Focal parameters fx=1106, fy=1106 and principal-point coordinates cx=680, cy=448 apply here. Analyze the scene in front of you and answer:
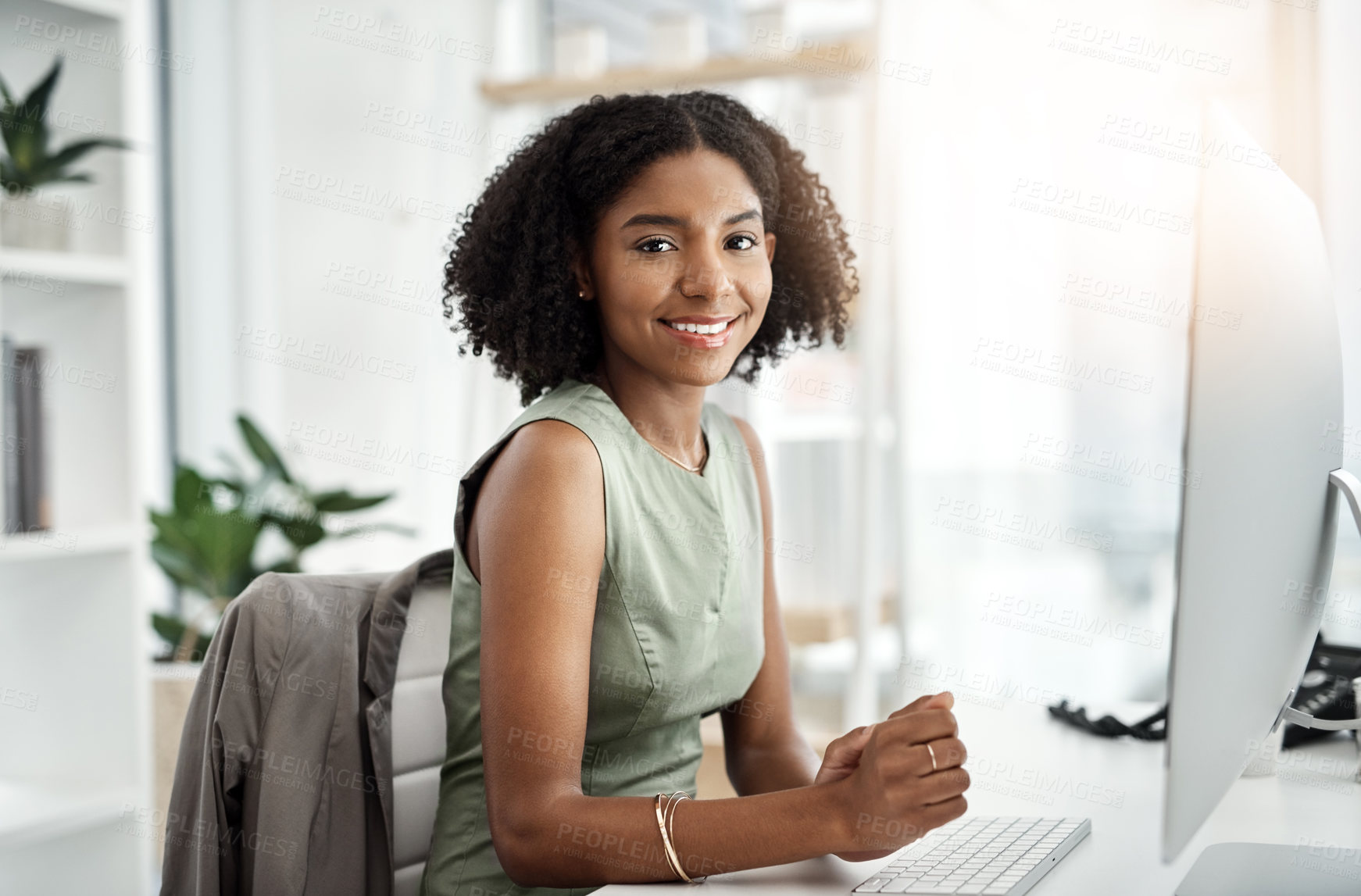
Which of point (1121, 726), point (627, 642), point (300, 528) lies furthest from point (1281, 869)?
point (300, 528)

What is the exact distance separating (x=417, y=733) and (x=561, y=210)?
1.98 ft

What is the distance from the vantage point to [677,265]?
1225 millimetres

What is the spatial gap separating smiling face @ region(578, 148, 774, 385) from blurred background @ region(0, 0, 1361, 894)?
Answer: 1.08m

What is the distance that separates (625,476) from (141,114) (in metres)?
1.43

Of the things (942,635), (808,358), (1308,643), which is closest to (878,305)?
(808,358)

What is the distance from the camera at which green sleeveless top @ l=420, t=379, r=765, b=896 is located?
1152mm

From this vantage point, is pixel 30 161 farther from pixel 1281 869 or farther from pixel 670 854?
pixel 1281 869

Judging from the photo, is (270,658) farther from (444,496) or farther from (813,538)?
(444,496)

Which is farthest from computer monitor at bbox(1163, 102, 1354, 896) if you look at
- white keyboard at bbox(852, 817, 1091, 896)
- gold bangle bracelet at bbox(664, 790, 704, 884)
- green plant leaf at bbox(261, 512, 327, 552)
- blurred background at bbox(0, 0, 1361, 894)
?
green plant leaf at bbox(261, 512, 327, 552)

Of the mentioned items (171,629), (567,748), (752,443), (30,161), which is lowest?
(171,629)

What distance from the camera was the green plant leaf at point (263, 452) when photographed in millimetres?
2699

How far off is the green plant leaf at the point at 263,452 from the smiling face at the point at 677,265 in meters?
1.69

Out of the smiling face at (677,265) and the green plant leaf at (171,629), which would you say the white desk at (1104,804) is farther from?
the green plant leaf at (171,629)

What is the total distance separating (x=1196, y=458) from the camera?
2.32 feet
